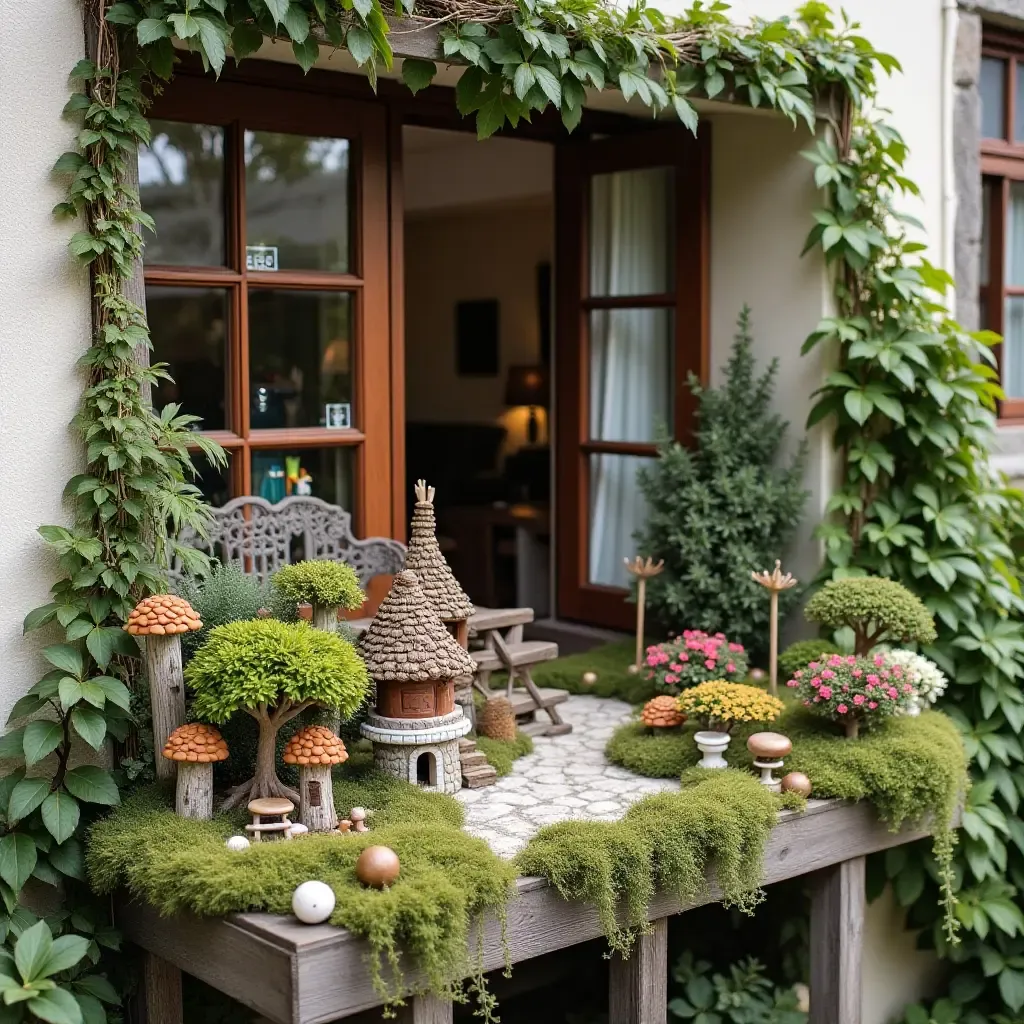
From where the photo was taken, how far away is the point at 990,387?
5.55 metres

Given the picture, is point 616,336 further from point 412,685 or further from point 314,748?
point 314,748

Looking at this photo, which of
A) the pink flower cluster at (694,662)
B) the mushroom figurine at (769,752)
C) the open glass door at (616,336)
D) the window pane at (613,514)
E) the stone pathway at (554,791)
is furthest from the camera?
the window pane at (613,514)

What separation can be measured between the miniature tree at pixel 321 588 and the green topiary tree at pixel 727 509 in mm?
1704

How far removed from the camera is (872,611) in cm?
478

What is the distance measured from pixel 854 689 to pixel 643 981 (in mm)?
1136

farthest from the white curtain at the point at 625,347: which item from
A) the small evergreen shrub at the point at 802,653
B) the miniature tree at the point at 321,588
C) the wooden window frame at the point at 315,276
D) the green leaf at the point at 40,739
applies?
the green leaf at the point at 40,739

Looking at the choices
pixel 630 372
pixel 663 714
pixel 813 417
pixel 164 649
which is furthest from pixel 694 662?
pixel 164 649

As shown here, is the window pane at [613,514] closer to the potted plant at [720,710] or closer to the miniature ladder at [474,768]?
the potted plant at [720,710]

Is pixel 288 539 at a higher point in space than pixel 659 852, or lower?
higher

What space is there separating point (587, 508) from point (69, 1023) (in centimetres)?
344

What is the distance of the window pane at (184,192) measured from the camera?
471 centimetres

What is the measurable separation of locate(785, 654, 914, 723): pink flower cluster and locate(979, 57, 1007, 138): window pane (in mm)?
3002

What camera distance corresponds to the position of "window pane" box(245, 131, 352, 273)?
4906 mm

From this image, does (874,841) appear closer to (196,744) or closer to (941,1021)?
(941,1021)
